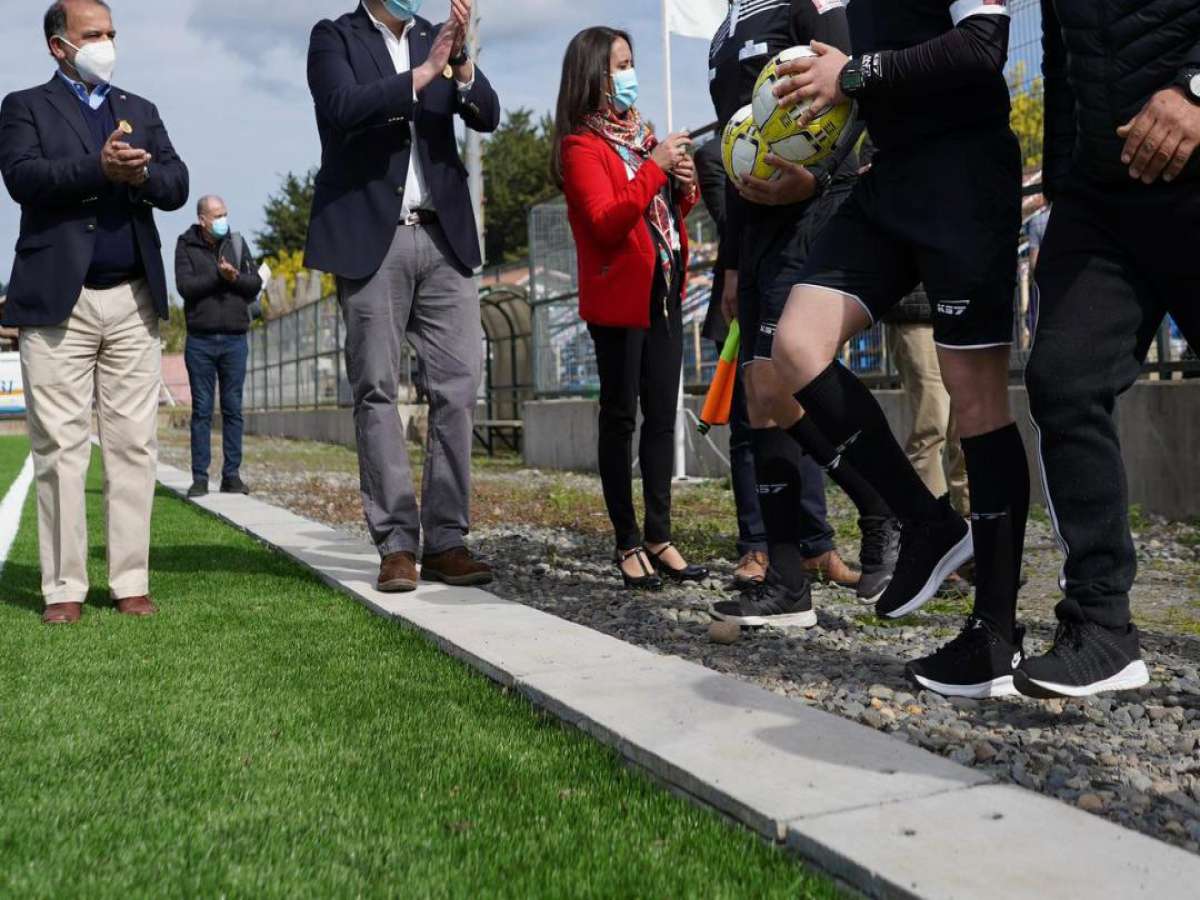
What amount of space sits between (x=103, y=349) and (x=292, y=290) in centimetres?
4918

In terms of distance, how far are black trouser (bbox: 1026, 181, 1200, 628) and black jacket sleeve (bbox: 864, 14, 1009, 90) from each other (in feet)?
1.34

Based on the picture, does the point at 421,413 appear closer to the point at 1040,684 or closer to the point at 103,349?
the point at 103,349

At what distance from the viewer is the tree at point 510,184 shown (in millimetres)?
58094

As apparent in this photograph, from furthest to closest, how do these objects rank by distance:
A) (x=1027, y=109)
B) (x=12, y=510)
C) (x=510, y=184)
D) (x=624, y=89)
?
(x=510, y=184) → (x=12, y=510) → (x=1027, y=109) → (x=624, y=89)

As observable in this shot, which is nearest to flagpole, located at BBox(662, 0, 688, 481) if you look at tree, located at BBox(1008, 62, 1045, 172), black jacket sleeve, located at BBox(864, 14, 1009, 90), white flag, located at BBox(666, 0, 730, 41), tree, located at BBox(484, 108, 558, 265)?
white flag, located at BBox(666, 0, 730, 41)

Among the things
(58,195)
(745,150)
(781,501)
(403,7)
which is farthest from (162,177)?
(781,501)

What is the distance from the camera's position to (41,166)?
4656 mm

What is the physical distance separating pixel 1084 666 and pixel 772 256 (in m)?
1.96

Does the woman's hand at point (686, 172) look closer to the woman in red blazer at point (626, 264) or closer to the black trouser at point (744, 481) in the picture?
the woman in red blazer at point (626, 264)

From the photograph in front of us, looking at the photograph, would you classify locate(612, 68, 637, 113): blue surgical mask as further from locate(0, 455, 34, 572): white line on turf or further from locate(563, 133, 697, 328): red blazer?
locate(0, 455, 34, 572): white line on turf

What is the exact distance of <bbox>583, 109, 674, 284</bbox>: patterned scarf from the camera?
5230 millimetres

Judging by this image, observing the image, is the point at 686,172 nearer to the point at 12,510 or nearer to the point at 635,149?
the point at 635,149

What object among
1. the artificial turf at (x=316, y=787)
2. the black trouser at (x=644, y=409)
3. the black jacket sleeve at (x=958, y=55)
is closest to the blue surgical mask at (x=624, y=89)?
the black trouser at (x=644, y=409)

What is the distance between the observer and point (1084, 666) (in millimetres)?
2818
